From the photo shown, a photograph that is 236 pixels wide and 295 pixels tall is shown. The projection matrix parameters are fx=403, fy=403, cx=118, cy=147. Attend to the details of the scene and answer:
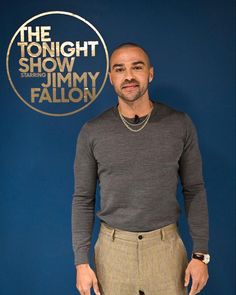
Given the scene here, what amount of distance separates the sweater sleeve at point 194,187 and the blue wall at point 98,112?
0.44 m

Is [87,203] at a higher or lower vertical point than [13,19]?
lower

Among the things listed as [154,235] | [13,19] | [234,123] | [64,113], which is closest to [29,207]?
[64,113]

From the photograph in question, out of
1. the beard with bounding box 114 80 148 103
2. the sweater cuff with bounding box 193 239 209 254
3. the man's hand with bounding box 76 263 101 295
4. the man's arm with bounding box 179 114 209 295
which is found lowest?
the man's hand with bounding box 76 263 101 295

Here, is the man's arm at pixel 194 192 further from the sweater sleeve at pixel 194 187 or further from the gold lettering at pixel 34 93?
the gold lettering at pixel 34 93

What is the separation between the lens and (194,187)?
1.51 metres

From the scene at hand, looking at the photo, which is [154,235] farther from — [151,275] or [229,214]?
[229,214]

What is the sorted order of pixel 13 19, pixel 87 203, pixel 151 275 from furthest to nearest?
pixel 13 19
pixel 87 203
pixel 151 275

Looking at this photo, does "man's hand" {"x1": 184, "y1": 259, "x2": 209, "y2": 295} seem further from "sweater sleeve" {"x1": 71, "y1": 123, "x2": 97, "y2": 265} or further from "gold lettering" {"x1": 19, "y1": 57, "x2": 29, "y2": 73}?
"gold lettering" {"x1": 19, "y1": 57, "x2": 29, "y2": 73}

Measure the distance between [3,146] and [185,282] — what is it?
1054 millimetres

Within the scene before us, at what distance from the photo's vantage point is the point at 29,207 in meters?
1.96

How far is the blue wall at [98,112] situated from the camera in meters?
1.87

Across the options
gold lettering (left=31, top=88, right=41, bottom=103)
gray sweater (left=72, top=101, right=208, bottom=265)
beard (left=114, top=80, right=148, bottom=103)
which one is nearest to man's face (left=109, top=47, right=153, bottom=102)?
beard (left=114, top=80, right=148, bottom=103)

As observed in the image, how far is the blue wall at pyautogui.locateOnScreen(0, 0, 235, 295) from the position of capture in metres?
1.87

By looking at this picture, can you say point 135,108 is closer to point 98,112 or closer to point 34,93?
point 98,112
